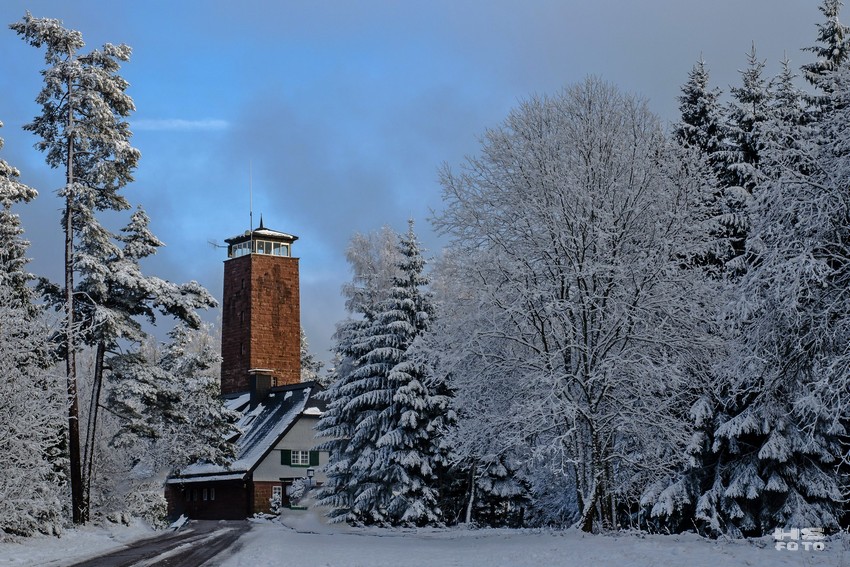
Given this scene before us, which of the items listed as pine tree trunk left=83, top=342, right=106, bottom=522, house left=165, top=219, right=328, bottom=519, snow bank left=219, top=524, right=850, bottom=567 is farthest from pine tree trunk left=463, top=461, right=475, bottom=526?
house left=165, top=219, right=328, bottom=519

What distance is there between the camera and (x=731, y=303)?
1605 cm

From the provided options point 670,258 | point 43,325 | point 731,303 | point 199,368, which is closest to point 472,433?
point 670,258

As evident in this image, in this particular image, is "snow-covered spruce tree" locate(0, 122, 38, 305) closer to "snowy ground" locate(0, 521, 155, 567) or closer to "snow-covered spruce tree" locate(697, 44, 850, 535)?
"snowy ground" locate(0, 521, 155, 567)

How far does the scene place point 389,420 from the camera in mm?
33156

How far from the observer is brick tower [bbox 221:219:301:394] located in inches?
2931

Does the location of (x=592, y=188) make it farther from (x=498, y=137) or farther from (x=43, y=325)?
(x=43, y=325)

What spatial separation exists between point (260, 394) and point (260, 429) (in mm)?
7594

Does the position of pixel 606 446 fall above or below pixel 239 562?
above

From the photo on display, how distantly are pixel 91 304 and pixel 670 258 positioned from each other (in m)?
19.4

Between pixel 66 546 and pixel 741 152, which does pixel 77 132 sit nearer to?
pixel 66 546

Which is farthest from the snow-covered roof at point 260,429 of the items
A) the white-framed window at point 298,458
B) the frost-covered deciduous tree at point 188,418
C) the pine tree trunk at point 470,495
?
the pine tree trunk at point 470,495

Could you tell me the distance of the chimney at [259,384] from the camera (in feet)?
220

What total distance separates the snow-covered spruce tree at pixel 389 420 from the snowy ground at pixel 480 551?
12.8ft

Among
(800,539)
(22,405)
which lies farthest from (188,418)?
(800,539)
